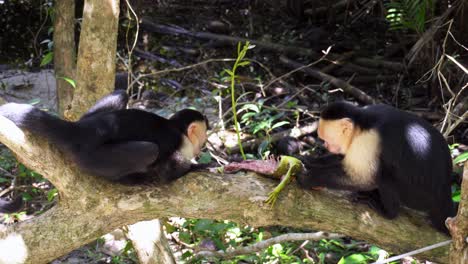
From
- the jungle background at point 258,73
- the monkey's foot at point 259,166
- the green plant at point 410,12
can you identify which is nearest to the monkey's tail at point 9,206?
the jungle background at point 258,73

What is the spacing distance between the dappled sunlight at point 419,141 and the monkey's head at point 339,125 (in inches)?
12.2

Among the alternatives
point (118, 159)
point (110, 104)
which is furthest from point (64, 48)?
point (118, 159)

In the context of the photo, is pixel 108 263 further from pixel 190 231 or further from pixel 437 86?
pixel 437 86

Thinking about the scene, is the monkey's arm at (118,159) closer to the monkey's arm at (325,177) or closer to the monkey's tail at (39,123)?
the monkey's tail at (39,123)

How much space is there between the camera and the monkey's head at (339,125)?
3.38 m

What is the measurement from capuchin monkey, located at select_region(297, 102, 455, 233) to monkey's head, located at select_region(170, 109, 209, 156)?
64 centimetres

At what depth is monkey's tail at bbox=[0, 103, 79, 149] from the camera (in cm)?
273

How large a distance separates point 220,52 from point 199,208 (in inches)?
220

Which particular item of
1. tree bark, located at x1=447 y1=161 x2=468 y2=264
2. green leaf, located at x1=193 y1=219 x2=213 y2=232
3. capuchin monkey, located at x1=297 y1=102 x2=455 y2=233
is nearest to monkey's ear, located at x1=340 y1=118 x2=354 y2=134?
capuchin monkey, located at x1=297 y1=102 x2=455 y2=233

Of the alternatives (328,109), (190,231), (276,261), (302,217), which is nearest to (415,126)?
(328,109)

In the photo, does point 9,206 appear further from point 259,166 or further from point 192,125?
point 259,166

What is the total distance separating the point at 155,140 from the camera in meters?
3.22

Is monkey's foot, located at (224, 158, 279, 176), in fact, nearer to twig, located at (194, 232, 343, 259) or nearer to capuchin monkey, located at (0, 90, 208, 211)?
capuchin monkey, located at (0, 90, 208, 211)

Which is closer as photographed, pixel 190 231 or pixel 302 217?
pixel 302 217
